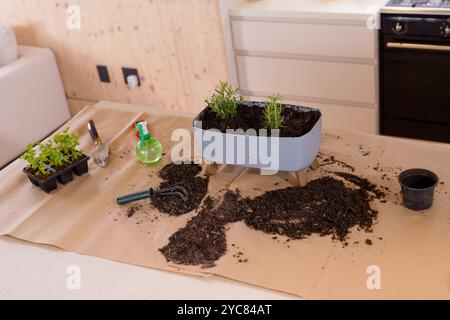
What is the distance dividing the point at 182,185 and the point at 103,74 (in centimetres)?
214

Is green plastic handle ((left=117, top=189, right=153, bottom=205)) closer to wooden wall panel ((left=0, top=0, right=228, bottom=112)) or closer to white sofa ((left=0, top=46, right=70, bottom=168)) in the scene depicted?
wooden wall panel ((left=0, top=0, right=228, bottom=112))

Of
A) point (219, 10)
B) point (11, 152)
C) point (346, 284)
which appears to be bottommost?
Result: point (11, 152)

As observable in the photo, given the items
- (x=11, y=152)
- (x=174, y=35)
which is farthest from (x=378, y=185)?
(x=11, y=152)

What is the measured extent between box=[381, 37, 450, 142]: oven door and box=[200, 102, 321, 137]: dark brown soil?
1316 mm

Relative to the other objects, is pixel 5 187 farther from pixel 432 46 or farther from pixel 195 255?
pixel 432 46

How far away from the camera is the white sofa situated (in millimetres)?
3311

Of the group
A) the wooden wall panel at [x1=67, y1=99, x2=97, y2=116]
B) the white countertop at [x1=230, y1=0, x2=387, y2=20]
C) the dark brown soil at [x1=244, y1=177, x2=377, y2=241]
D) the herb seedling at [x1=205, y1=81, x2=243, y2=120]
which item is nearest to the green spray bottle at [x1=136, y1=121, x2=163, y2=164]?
the herb seedling at [x1=205, y1=81, x2=243, y2=120]

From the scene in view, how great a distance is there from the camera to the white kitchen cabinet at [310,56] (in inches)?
114

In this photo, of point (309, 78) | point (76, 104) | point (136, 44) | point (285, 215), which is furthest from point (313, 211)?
point (76, 104)

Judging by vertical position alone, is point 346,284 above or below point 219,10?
below

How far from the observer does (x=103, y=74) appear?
12.2 ft

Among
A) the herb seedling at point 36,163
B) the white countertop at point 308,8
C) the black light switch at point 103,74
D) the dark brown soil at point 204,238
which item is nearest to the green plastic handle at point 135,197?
the dark brown soil at point 204,238
